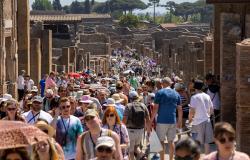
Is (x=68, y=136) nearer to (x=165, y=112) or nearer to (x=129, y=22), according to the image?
(x=165, y=112)

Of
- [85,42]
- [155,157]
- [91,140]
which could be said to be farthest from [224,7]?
[85,42]

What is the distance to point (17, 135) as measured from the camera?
23.8ft

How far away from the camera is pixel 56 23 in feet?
233

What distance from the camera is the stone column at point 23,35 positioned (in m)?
30.0

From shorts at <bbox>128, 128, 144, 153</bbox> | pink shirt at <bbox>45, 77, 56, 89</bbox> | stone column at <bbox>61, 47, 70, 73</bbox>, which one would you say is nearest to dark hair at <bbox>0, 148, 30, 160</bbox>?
shorts at <bbox>128, 128, 144, 153</bbox>

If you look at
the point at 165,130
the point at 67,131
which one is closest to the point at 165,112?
the point at 165,130

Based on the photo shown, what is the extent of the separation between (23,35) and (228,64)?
14.5 meters

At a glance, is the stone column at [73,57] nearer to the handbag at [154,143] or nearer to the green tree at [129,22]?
the handbag at [154,143]

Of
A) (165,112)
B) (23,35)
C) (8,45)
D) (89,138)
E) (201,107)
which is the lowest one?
(165,112)

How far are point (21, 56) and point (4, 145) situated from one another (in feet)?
76.8

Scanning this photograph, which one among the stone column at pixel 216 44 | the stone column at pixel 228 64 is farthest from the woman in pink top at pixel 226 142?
the stone column at pixel 216 44

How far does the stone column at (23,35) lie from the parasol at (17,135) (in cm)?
2245

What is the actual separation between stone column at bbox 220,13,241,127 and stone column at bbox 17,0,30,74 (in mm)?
14037

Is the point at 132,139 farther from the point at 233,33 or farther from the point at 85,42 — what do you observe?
the point at 85,42
